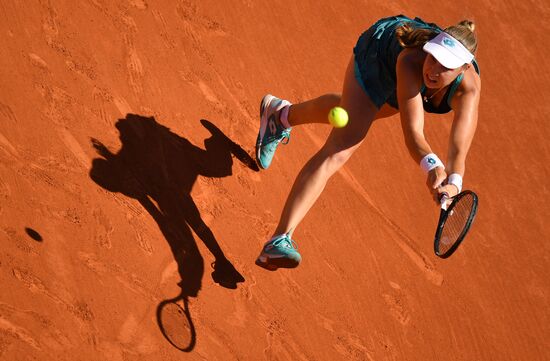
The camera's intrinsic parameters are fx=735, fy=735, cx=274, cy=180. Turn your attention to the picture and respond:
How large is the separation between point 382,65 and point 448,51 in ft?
1.53

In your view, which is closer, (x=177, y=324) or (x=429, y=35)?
(x=429, y=35)

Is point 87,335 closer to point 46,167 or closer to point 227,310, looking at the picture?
point 227,310

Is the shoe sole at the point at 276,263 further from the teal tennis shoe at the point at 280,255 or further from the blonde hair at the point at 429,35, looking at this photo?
the blonde hair at the point at 429,35

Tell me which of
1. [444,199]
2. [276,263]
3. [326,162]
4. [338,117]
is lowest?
[276,263]

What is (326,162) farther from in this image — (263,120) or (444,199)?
(263,120)

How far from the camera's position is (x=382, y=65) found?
12.0ft

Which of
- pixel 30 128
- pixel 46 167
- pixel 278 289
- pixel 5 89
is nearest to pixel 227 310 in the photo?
pixel 278 289

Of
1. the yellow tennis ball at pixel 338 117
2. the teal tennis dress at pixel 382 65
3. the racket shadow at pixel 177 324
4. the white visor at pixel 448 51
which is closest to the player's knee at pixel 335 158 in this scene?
the yellow tennis ball at pixel 338 117

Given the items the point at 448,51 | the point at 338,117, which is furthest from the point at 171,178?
the point at 448,51

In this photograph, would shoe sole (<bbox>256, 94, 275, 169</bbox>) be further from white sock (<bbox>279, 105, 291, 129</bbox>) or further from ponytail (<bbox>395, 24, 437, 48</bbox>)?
ponytail (<bbox>395, 24, 437, 48</bbox>)

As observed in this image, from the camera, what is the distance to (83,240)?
3.71m

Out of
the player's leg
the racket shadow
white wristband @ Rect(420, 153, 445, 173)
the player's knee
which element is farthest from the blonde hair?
the racket shadow

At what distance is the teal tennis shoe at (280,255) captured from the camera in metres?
3.61

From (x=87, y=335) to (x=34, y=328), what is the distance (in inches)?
9.4
